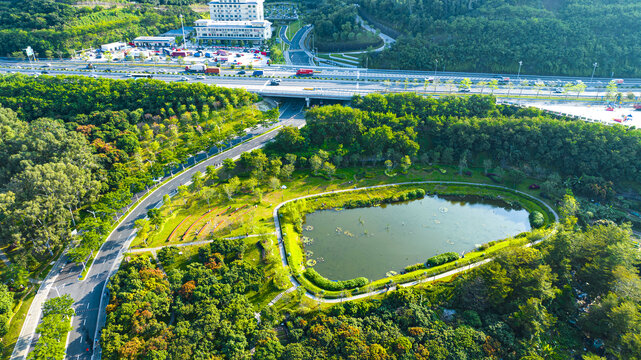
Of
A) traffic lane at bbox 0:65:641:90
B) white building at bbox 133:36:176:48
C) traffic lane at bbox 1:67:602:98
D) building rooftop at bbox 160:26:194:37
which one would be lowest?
traffic lane at bbox 1:67:602:98

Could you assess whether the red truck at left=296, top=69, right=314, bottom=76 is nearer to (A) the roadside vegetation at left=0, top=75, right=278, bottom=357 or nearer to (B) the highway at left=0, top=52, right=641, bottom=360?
(B) the highway at left=0, top=52, right=641, bottom=360

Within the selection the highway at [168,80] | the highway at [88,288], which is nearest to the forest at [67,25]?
the highway at [168,80]

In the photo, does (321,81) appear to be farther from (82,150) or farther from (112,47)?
(112,47)

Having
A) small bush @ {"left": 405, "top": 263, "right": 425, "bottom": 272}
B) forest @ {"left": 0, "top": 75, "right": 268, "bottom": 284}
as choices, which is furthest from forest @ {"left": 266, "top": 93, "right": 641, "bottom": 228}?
small bush @ {"left": 405, "top": 263, "right": 425, "bottom": 272}

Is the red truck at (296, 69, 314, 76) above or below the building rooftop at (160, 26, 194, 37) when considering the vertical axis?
below

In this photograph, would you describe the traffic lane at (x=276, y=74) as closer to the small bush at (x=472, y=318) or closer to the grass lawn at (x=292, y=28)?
the grass lawn at (x=292, y=28)

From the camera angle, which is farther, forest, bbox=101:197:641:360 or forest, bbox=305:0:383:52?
forest, bbox=305:0:383:52
